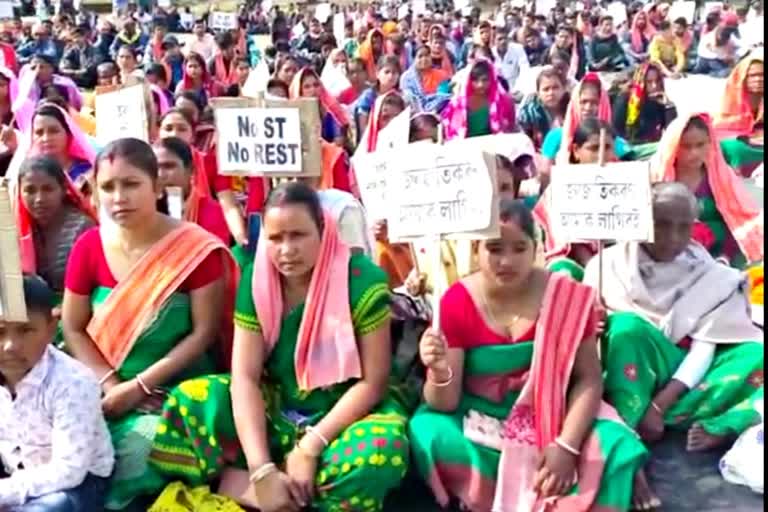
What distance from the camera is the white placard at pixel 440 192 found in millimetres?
3205

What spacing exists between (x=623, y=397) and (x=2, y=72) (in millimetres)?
5172

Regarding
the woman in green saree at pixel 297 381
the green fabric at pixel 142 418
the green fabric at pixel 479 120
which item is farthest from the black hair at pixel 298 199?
the green fabric at pixel 479 120

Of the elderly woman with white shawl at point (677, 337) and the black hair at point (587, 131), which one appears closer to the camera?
the elderly woman with white shawl at point (677, 337)

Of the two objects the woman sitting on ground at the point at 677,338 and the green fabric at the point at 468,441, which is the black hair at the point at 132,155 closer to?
the green fabric at the point at 468,441

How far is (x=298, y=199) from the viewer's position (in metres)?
3.36

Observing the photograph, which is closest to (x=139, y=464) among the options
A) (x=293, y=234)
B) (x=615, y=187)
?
(x=293, y=234)

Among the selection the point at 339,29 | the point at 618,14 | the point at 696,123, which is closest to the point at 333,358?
the point at 696,123

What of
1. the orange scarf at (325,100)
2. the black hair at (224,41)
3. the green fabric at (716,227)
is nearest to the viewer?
the green fabric at (716,227)

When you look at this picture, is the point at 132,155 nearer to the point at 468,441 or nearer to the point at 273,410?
the point at 273,410

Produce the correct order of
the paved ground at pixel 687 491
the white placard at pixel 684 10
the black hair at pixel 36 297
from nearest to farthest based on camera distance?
the black hair at pixel 36 297
the paved ground at pixel 687 491
the white placard at pixel 684 10

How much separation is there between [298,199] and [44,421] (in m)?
0.92

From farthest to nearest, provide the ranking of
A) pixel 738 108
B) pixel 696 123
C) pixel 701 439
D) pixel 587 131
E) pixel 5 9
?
1. pixel 5 9
2. pixel 738 108
3. pixel 587 131
4. pixel 696 123
5. pixel 701 439

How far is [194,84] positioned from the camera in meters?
9.51

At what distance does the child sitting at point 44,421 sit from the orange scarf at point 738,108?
4.64 meters
